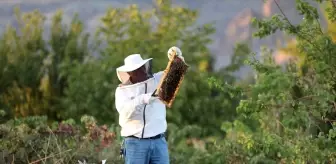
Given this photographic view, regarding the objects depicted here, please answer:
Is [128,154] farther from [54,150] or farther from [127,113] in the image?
[54,150]

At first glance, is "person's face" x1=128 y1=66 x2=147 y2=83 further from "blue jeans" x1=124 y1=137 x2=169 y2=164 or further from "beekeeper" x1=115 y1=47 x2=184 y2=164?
"blue jeans" x1=124 y1=137 x2=169 y2=164

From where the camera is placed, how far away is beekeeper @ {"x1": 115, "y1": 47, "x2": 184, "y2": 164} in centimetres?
723

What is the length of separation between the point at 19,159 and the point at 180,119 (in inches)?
412

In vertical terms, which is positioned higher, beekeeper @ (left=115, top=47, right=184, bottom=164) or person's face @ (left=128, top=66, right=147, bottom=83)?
person's face @ (left=128, top=66, right=147, bottom=83)

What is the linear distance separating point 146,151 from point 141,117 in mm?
363

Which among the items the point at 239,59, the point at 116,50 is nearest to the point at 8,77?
the point at 116,50

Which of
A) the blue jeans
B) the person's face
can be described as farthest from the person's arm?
the blue jeans

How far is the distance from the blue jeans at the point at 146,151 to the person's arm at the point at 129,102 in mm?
311

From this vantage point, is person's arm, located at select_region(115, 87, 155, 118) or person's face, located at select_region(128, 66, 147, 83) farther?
person's face, located at select_region(128, 66, 147, 83)

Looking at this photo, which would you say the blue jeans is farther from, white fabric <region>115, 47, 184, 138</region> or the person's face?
the person's face

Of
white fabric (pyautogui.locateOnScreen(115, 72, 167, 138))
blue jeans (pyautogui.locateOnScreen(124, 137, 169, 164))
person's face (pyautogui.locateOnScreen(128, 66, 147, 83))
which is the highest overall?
person's face (pyautogui.locateOnScreen(128, 66, 147, 83))

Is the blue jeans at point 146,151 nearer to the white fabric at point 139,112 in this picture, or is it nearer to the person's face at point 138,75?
the white fabric at point 139,112

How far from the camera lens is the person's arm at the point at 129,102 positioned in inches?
273

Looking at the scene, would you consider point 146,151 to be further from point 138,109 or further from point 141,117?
point 138,109
